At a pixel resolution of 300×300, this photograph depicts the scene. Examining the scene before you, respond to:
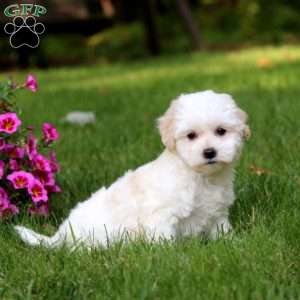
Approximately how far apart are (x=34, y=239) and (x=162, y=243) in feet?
2.36

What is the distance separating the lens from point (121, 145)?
648 cm

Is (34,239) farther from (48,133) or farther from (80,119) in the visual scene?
(80,119)

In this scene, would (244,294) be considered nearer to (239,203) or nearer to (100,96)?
(239,203)

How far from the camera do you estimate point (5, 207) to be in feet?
14.0

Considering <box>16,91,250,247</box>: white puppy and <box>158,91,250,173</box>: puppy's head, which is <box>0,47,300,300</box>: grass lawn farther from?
<box>158,91,250,173</box>: puppy's head

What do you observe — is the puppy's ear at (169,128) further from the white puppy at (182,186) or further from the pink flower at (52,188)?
the pink flower at (52,188)

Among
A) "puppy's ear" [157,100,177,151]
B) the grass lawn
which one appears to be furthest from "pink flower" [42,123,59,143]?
"puppy's ear" [157,100,177,151]

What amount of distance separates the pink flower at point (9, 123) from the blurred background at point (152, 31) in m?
12.1

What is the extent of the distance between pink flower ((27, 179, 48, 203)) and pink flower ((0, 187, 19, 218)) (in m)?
0.13

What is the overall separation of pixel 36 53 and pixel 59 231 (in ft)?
46.2

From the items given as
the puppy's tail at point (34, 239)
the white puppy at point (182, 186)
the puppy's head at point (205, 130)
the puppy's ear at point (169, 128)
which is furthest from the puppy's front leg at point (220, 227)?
the puppy's tail at point (34, 239)

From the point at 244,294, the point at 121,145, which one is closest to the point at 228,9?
the point at 121,145

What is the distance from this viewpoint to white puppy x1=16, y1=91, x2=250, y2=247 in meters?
3.65

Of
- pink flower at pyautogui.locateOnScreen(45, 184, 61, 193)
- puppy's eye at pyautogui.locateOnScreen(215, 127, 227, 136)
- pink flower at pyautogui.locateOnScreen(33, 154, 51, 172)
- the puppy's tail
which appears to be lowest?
pink flower at pyautogui.locateOnScreen(45, 184, 61, 193)
